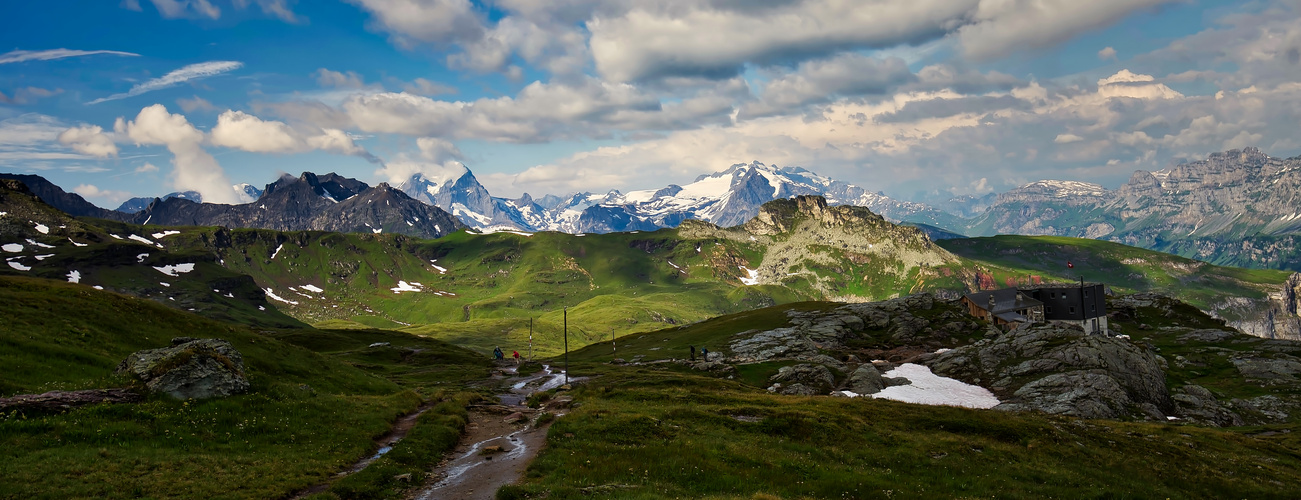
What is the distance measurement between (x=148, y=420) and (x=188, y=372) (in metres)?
5.13

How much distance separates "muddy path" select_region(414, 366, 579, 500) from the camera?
29.5 meters

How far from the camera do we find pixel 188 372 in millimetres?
36562

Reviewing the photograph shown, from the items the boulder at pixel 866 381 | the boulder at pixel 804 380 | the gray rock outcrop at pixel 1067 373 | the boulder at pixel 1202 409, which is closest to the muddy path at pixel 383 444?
the boulder at pixel 804 380

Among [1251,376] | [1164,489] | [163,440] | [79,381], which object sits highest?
[79,381]

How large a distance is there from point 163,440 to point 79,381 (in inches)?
435

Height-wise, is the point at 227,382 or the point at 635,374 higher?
the point at 227,382

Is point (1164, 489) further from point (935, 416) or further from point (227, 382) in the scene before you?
point (227, 382)

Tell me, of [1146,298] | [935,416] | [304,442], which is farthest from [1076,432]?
[1146,298]

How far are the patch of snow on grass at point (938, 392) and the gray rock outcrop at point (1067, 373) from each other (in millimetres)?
2140

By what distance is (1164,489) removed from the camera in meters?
36.8

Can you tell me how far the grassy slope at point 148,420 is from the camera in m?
25.3

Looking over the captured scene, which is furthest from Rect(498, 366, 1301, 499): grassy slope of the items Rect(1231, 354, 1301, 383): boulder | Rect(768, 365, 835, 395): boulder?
Rect(1231, 354, 1301, 383): boulder

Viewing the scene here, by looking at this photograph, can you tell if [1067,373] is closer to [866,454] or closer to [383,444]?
[866,454]

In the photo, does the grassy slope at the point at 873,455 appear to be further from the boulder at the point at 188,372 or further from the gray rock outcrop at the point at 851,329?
the gray rock outcrop at the point at 851,329
